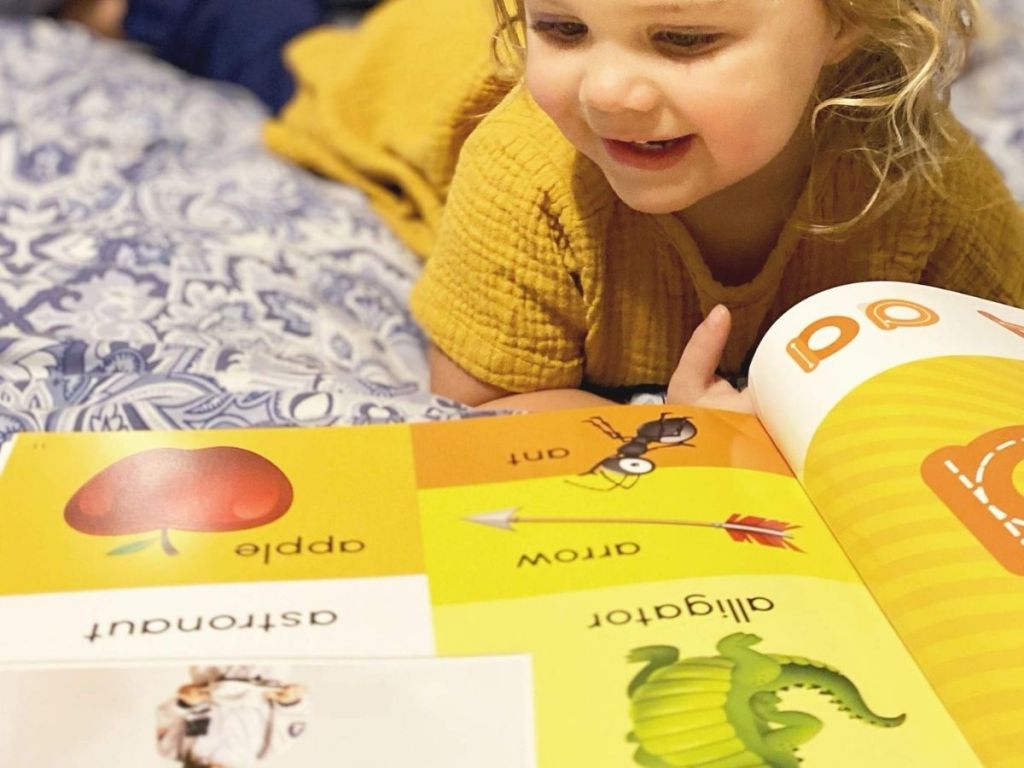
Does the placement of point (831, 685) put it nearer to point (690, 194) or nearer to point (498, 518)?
point (498, 518)

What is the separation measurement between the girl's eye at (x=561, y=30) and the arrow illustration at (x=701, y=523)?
0.83ft

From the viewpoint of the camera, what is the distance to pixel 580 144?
69cm

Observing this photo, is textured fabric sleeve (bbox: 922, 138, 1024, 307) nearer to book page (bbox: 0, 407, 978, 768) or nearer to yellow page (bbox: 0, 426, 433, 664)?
book page (bbox: 0, 407, 978, 768)

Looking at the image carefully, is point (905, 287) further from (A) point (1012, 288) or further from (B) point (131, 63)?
(B) point (131, 63)

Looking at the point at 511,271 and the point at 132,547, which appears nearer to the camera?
the point at 132,547

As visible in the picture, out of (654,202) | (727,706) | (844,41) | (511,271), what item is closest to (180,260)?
(511,271)

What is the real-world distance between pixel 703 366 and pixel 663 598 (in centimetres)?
25

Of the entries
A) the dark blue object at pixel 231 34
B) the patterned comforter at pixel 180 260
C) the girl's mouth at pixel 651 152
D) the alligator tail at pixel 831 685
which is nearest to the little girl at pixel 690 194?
the girl's mouth at pixel 651 152

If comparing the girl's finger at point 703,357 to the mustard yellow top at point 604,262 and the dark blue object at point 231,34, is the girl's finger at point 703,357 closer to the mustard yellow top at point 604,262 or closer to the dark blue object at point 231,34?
the mustard yellow top at point 604,262

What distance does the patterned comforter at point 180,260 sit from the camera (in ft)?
2.29

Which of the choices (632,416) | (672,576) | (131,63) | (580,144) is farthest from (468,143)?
(131,63)

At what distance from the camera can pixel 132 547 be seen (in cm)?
50

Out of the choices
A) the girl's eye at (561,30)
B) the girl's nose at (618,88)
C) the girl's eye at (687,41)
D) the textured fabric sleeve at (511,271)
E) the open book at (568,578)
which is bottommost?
the open book at (568,578)

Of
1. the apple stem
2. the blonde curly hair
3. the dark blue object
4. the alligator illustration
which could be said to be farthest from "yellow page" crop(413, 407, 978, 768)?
the dark blue object
